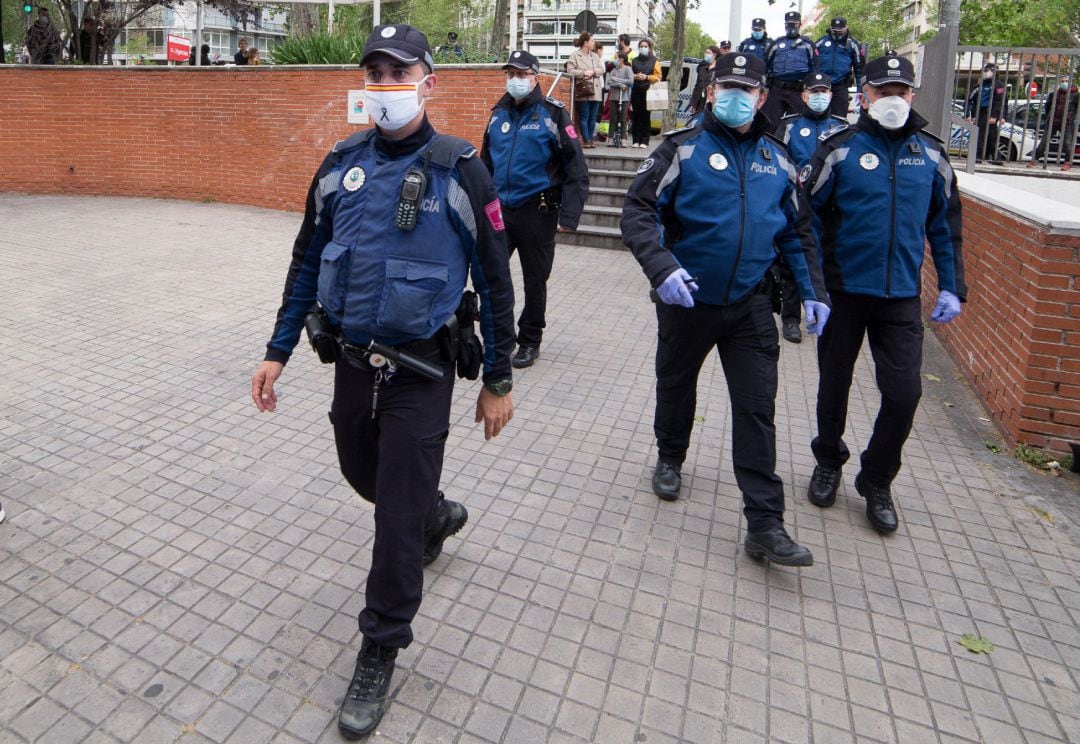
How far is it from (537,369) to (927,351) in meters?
3.46

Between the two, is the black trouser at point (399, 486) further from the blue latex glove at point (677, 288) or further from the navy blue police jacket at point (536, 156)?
the navy blue police jacket at point (536, 156)

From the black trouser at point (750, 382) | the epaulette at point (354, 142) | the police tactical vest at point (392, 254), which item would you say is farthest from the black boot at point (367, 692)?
the black trouser at point (750, 382)

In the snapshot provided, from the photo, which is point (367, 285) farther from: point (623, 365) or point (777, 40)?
point (777, 40)

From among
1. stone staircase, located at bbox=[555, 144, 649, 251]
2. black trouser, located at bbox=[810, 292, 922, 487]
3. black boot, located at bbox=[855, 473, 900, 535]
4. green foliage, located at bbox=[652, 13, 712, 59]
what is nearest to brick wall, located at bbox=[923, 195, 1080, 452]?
black trouser, located at bbox=[810, 292, 922, 487]

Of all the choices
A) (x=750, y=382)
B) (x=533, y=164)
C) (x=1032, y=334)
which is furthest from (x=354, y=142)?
(x=1032, y=334)

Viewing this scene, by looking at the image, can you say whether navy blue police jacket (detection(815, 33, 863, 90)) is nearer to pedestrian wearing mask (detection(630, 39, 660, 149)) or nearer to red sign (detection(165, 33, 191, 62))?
pedestrian wearing mask (detection(630, 39, 660, 149))

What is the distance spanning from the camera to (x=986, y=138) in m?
9.27

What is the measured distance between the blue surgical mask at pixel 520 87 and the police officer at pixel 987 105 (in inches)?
219

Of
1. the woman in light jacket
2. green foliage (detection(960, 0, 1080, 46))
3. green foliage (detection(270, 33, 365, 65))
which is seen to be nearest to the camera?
the woman in light jacket

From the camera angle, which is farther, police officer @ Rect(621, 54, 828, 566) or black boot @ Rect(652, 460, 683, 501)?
black boot @ Rect(652, 460, 683, 501)

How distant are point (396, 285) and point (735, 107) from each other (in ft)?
5.96

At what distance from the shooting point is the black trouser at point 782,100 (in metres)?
10.2

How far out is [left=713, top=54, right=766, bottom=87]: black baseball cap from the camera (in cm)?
357

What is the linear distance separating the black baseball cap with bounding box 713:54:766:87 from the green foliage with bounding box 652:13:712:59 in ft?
242
